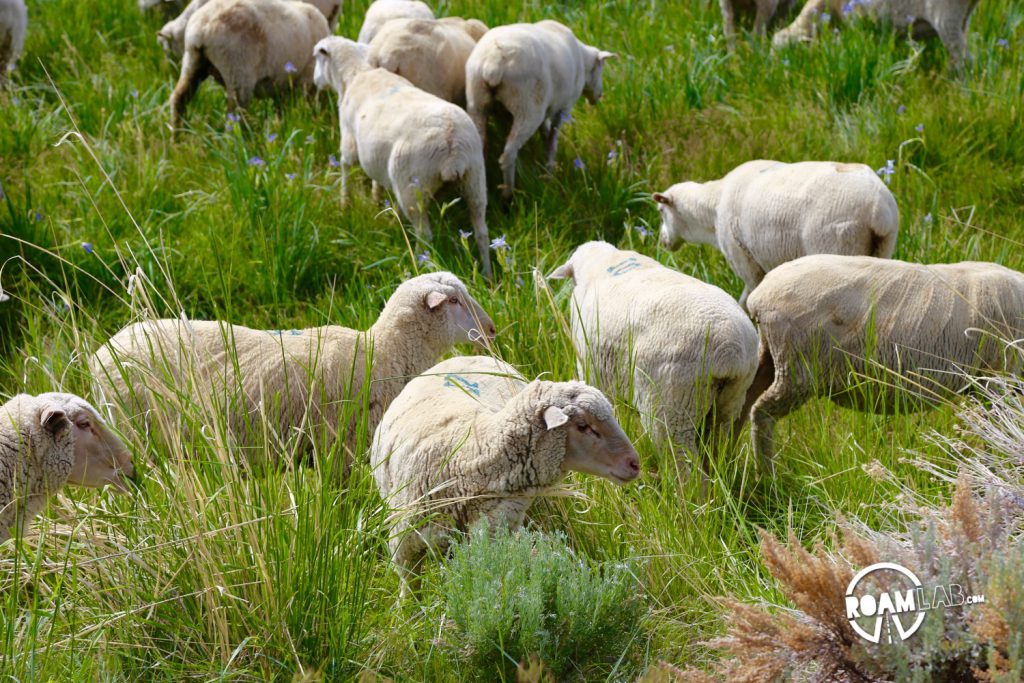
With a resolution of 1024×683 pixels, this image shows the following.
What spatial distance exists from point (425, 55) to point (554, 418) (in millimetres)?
4535

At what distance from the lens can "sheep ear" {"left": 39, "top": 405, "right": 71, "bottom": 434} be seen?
12.2 ft

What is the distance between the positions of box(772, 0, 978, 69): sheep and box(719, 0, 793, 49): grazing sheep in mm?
244

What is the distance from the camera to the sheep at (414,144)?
6.34m

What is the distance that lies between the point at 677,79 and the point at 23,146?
4.25m

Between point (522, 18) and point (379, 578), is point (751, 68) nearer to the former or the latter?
point (522, 18)

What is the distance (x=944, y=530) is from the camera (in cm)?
324

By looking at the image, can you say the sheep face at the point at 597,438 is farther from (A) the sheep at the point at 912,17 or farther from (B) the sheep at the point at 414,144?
(A) the sheep at the point at 912,17

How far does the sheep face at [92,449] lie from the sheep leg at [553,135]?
4276 mm

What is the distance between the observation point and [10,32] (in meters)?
8.67

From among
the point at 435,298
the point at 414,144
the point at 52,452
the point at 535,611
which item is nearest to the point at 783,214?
the point at 435,298

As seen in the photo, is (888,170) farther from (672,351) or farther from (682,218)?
(672,351)

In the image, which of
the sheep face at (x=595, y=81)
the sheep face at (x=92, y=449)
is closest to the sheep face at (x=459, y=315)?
the sheep face at (x=92, y=449)

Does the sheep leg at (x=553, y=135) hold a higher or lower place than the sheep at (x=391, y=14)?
lower

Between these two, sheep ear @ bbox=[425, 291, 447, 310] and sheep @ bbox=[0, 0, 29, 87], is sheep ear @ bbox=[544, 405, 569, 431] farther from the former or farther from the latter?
sheep @ bbox=[0, 0, 29, 87]
